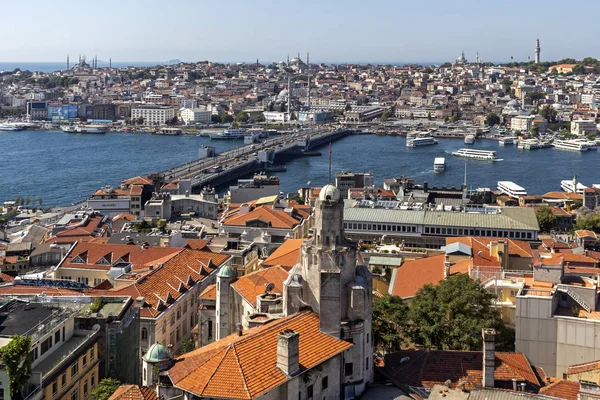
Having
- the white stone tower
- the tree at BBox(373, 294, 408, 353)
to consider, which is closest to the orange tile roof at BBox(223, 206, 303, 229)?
the tree at BBox(373, 294, 408, 353)

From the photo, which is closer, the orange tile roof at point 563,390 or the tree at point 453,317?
the orange tile roof at point 563,390

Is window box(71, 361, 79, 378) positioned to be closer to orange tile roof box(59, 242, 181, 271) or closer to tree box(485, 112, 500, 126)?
orange tile roof box(59, 242, 181, 271)

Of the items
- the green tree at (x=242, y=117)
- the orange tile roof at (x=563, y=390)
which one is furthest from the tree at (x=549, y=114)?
the orange tile roof at (x=563, y=390)

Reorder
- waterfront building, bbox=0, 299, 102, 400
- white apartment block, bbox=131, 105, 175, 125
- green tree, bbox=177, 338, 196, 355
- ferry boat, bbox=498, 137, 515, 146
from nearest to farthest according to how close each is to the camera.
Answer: waterfront building, bbox=0, 299, 102, 400, green tree, bbox=177, 338, 196, 355, ferry boat, bbox=498, 137, 515, 146, white apartment block, bbox=131, 105, 175, 125

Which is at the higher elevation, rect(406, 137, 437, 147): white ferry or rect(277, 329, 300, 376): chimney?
rect(277, 329, 300, 376): chimney

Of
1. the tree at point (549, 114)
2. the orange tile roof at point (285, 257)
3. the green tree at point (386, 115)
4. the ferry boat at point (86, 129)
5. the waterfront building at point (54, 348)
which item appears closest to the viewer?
the waterfront building at point (54, 348)

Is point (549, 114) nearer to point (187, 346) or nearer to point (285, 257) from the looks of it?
point (285, 257)

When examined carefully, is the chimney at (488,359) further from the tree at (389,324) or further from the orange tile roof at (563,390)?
the tree at (389,324)
